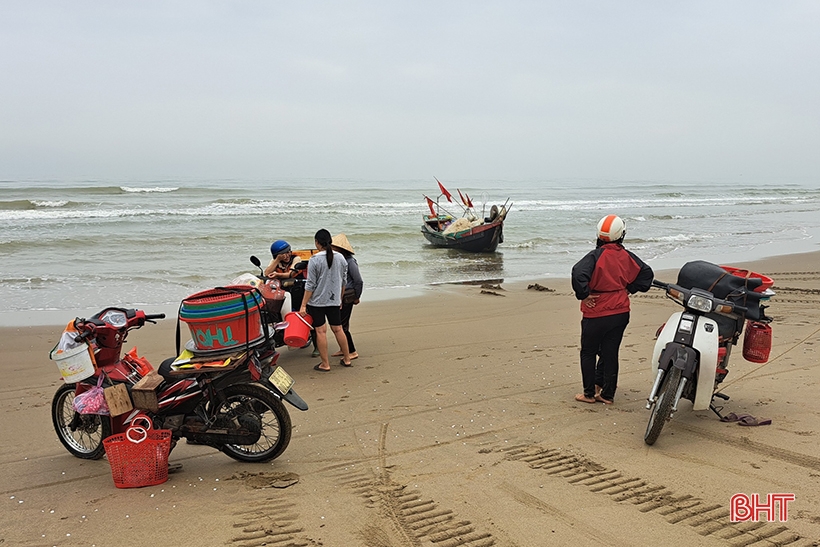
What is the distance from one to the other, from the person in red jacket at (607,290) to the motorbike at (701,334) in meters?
0.37

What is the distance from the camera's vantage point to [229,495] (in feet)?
12.8

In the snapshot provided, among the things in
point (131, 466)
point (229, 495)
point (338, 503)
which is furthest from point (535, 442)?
point (131, 466)

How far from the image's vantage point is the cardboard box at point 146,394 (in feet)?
14.2

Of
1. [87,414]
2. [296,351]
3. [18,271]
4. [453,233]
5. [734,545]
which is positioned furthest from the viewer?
[453,233]

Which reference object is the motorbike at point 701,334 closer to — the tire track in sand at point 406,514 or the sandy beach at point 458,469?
the sandy beach at point 458,469

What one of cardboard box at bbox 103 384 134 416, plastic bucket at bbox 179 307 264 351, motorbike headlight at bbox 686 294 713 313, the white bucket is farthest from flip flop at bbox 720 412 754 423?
the white bucket

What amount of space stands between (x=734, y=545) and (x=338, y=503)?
2033 millimetres

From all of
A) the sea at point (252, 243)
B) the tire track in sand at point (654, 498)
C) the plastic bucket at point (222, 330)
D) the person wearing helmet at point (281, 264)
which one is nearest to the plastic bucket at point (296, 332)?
the plastic bucket at point (222, 330)

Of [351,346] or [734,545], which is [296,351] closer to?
[351,346]

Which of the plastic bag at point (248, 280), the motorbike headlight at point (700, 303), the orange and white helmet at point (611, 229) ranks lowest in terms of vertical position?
the plastic bag at point (248, 280)

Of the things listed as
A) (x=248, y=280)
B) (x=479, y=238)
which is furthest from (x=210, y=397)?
(x=479, y=238)

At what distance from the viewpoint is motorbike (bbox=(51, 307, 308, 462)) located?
169 inches

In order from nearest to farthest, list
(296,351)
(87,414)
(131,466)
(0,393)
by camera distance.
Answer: (131,466) → (87,414) → (0,393) → (296,351)

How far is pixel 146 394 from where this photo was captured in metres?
4.32
